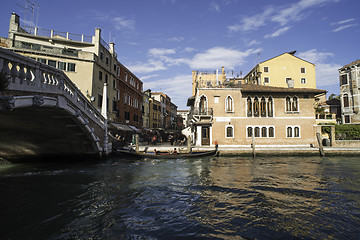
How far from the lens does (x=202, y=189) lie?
750 cm

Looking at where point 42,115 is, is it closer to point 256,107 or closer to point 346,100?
point 256,107

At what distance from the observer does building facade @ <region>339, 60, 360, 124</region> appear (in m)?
26.8

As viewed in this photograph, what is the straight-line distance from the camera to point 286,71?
29594 mm

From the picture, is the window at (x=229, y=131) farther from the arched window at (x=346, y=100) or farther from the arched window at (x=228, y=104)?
the arched window at (x=346, y=100)

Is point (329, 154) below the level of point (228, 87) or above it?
below

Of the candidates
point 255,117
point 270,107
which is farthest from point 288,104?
point 255,117

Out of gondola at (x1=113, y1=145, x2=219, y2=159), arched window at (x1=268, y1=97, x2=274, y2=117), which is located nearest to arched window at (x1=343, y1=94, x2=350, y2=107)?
arched window at (x1=268, y1=97, x2=274, y2=117)

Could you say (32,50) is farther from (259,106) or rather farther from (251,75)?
(251,75)

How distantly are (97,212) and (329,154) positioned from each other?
20.3 m

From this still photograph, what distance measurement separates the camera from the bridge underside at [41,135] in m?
8.98

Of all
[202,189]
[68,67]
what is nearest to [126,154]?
[68,67]

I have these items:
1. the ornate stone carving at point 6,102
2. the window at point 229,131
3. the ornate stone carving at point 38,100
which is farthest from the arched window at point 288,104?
the ornate stone carving at point 6,102

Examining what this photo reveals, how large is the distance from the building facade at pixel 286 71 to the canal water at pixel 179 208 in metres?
22.9

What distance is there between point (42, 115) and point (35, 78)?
2884 millimetres
